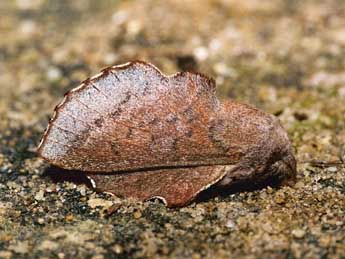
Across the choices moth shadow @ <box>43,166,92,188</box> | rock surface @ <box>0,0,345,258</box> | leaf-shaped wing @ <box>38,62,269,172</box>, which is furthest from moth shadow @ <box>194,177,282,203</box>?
moth shadow @ <box>43,166,92,188</box>

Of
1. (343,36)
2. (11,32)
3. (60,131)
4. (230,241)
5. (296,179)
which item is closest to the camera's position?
(230,241)

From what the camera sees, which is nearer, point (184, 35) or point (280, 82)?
point (280, 82)

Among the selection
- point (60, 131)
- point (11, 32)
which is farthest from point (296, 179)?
point (11, 32)

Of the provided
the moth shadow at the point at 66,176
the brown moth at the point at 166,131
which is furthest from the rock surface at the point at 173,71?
the brown moth at the point at 166,131

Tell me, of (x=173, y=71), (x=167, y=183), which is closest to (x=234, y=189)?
(x=167, y=183)

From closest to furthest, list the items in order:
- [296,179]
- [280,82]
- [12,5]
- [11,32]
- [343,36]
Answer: [296,179]
[280,82]
[343,36]
[11,32]
[12,5]

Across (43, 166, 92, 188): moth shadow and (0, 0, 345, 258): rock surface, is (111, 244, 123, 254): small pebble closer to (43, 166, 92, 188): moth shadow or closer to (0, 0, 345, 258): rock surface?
(0, 0, 345, 258): rock surface

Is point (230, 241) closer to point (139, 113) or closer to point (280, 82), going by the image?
point (139, 113)
